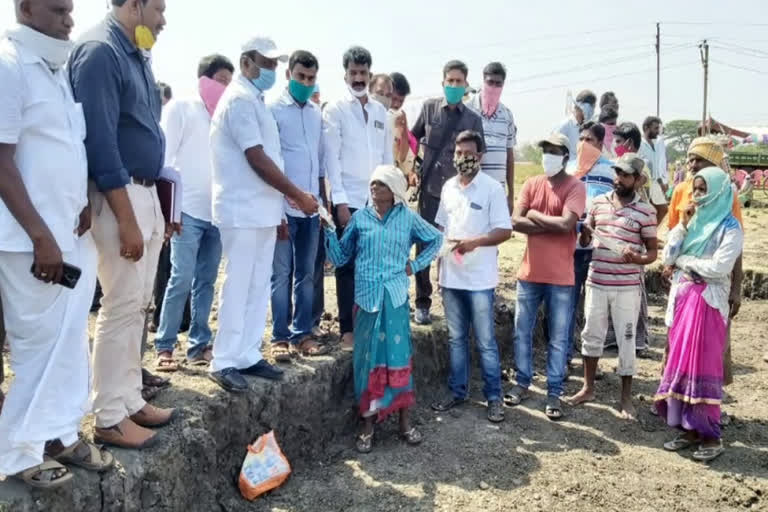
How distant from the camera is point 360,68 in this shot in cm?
497

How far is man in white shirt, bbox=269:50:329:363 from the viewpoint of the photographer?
Result: 4551 millimetres

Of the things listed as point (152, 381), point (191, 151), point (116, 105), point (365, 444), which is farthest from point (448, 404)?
point (116, 105)

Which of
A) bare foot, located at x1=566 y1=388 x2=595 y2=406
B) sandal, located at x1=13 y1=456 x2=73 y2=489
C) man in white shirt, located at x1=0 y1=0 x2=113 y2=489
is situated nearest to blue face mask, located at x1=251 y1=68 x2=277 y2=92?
man in white shirt, located at x1=0 y1=0 x2=113 y2=489

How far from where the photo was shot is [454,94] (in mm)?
5629

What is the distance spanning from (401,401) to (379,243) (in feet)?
3.73

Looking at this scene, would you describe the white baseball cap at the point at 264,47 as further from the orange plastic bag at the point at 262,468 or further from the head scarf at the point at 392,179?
the orange plastic bag at the point at 262,468

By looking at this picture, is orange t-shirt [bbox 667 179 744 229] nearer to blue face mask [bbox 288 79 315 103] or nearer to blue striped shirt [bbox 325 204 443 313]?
blue striped shirt [bbox 325 204 443 313]

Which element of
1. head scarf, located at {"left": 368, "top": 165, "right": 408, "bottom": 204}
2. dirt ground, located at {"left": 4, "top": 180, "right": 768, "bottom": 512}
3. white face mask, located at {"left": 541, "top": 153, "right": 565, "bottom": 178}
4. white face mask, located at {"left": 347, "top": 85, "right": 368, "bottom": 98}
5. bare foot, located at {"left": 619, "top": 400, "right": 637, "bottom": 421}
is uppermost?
white face mask, located at {"left": 347, "top": 85, "right": 368, "bottom": 98}

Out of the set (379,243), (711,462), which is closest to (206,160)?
(379,243)

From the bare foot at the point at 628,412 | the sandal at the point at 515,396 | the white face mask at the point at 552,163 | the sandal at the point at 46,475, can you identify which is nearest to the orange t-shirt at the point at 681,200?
the white face mask at the point at 552,163

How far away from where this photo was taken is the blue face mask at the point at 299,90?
14.8 feet

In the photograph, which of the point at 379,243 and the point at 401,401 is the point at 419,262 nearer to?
the point at 379,243

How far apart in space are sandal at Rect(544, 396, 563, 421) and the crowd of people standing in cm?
1

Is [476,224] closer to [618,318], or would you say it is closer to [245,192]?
[618,318]
